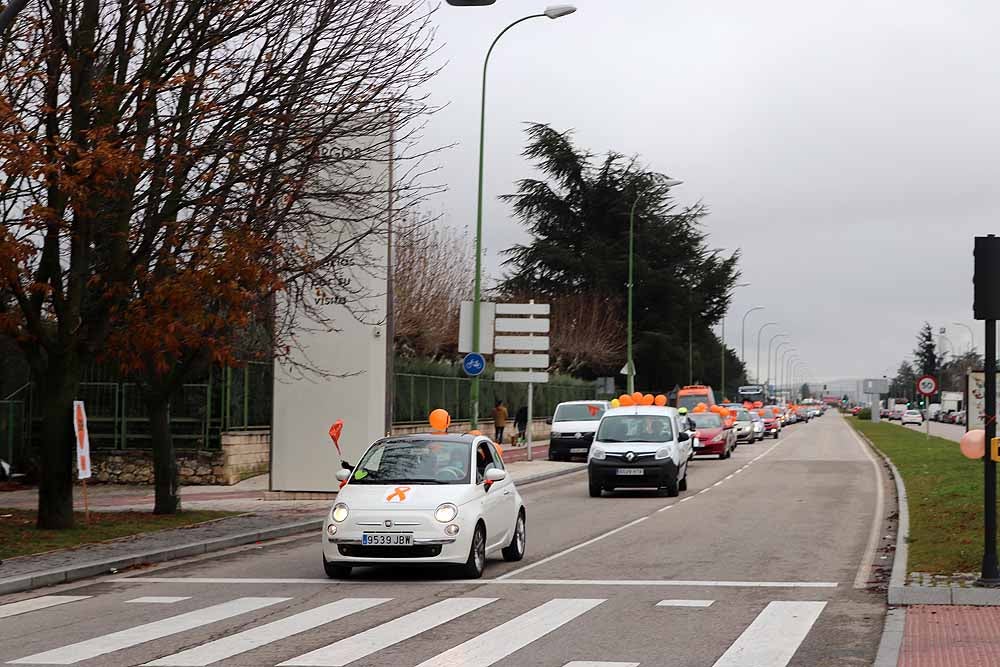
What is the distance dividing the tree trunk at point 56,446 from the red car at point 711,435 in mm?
27891

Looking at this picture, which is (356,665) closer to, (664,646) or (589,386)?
(664,646)

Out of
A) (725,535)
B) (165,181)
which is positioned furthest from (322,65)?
(725,535)

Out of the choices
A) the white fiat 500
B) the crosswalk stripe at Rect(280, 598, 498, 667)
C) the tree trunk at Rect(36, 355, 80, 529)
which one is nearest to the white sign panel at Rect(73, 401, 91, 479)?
the tree trunk at Rect(36, 355, 80, 529)

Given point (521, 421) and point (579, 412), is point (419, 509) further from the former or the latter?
point (521, 421)

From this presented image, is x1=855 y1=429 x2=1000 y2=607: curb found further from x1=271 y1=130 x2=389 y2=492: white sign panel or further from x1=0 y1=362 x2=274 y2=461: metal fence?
x1=0 y1=362 x2=274 y2=461: metal fence

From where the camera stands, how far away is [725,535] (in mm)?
18406

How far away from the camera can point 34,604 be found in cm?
1234

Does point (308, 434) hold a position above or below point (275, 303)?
below

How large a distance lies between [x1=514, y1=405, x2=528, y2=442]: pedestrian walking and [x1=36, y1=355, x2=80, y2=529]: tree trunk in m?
31.9

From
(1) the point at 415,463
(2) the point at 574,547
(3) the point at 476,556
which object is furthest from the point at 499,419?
(3) the point at 476,556

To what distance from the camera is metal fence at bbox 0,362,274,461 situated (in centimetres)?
2914

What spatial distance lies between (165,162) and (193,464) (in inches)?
529

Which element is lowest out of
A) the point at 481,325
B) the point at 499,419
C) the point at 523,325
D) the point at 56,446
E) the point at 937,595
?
the point at 937,595

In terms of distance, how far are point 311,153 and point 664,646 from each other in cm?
1061
